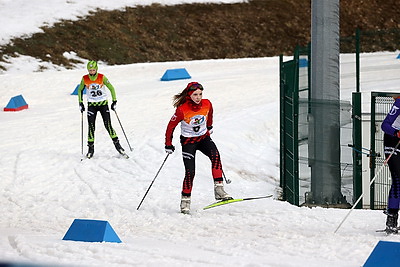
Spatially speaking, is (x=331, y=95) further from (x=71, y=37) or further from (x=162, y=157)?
(x=71, y=37)

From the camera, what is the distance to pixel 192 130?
1095 cm

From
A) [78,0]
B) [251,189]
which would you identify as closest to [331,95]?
[251,189]

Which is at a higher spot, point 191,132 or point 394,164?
point 191,132

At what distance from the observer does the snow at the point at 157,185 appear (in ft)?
27.6

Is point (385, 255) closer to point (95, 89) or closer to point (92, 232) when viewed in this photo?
point (92, 232)

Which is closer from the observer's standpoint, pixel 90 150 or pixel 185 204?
pixel 185 204

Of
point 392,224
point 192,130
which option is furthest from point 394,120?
point 192,130

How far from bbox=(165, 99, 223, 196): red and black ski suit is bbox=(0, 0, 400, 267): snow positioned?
70cm

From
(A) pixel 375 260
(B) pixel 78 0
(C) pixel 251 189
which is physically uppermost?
(B) pixel 78 0

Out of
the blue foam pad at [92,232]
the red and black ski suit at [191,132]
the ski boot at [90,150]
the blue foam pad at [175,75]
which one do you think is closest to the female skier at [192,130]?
the red and black ski suit at [191,132]

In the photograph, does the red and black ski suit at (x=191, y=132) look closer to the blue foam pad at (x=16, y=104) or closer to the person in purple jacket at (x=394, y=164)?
the person in purple jacket at (x=394, y=164)

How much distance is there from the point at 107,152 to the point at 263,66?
474 inches

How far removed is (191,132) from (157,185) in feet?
9.28

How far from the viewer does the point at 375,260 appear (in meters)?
7.02
